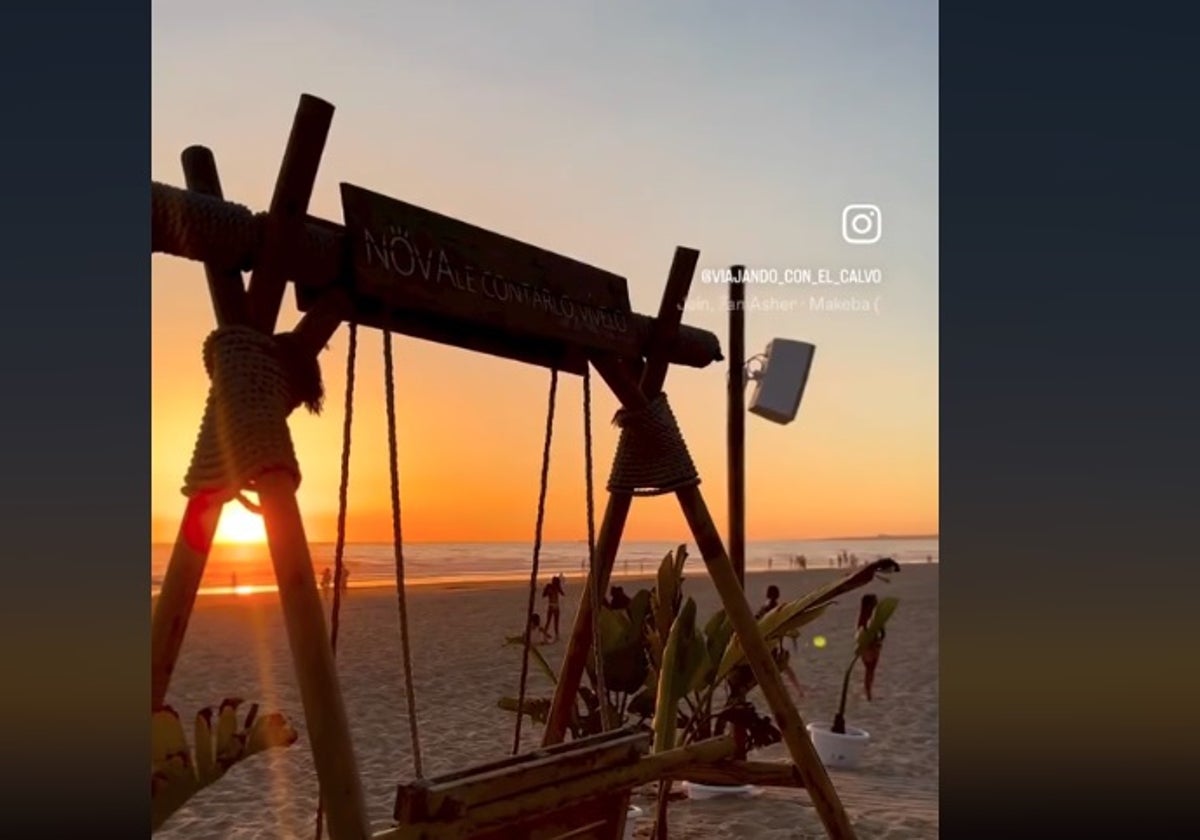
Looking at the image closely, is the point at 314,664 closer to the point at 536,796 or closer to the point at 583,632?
the point at 536,796

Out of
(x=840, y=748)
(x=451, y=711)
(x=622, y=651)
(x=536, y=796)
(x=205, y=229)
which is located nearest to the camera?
(x=205, y=229)

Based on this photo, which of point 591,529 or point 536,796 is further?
point 591,529

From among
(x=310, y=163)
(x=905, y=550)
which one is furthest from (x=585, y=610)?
(x=905, y=550)

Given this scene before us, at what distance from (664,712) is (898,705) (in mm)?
6103

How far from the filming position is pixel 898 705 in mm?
10156

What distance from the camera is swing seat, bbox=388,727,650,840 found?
2486 mm

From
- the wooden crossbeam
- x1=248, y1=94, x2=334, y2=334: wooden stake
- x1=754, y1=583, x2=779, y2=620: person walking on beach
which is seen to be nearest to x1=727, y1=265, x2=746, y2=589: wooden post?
x1=754, y1=583, x2=779, y2=620: person walking on beach

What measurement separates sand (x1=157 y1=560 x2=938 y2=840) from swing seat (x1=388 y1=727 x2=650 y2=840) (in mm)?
2544

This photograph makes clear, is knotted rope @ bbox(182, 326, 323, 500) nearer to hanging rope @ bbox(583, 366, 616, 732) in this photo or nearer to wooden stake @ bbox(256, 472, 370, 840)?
wooden stake @ bbox(256, 472, 370, 840)

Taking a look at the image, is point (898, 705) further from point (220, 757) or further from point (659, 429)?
point (220, 757)

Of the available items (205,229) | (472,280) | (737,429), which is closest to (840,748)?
(737,429)

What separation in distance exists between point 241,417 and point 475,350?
3.44 ft

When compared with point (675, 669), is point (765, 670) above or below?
above

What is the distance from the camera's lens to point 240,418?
2445mm
